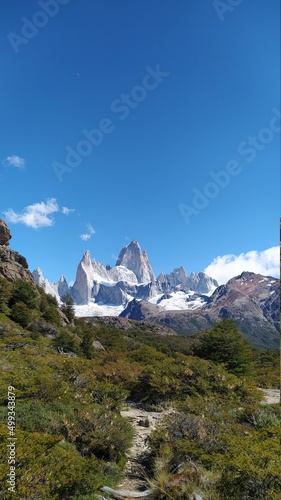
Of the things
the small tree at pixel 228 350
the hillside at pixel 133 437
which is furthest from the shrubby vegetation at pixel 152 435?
the small tree at pixel 228 350

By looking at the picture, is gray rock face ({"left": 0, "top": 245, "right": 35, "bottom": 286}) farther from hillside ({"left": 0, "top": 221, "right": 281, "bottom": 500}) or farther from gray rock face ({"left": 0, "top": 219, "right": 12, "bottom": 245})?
hillside ({"left": 0, "top": 221, "right": 281, "bottom": 500})

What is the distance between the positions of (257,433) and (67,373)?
9828 millimetres

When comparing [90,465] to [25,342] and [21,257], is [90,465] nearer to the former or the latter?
[25,342]

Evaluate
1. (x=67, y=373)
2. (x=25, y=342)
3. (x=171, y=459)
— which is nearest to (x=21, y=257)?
(x=25, y=342)

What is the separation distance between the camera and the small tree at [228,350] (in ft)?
79.0

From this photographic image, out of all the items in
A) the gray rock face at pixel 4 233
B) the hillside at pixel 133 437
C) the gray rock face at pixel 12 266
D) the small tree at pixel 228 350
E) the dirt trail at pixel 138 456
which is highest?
the gray rock face at pixel 4 233

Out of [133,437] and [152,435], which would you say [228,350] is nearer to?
[133,437]

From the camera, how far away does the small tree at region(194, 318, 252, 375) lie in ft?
79.0

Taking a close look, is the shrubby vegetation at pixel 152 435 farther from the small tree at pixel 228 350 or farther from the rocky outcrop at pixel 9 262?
the rocky outcrop at pixel 9 262

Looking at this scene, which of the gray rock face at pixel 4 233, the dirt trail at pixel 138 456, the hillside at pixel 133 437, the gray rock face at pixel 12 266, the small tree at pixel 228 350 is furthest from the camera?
the gray rock face at pixel 4 233

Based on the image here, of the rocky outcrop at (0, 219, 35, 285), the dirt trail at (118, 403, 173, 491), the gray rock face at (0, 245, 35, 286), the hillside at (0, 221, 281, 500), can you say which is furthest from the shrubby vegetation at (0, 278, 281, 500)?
the rocky outcrop at (0, 219, 35, 285)

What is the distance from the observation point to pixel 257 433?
8477mm

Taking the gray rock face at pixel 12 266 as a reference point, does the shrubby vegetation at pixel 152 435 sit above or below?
below

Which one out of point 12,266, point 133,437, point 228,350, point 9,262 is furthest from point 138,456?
point 9,262
